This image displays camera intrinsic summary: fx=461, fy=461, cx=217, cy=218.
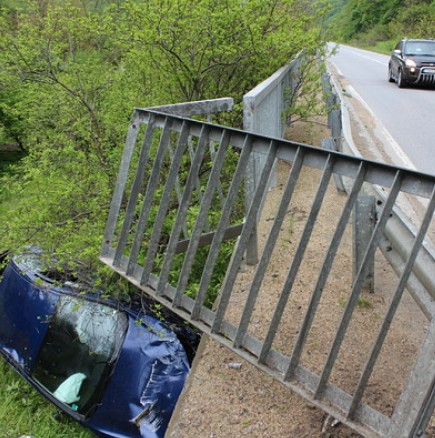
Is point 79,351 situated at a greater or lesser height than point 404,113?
lesser

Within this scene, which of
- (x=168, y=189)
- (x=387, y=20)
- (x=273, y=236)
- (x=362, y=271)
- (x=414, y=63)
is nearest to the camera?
(x=362, y=271)

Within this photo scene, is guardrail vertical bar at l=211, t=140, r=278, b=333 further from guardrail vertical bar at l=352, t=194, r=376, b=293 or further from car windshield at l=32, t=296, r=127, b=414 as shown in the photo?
car windshield at l=32, t=296, r=127, b=414

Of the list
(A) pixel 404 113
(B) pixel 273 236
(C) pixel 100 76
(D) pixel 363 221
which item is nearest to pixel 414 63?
(A) pixel 404 113

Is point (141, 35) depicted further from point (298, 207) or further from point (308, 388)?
point (308, 388)

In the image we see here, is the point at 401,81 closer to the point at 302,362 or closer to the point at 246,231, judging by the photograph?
the point at 302,362

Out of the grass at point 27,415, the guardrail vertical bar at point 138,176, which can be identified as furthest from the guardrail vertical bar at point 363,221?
the grass at point 27,415

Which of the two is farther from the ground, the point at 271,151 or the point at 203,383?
the point at 271,151

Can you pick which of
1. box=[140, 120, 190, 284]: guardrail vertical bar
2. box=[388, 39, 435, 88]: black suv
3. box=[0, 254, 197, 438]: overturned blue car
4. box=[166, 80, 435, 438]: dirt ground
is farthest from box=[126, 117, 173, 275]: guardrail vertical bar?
box=[388, 39, 435, 88]: black suv

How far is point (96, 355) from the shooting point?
5.10m

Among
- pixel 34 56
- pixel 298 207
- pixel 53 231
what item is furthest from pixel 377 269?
pixel 34 56

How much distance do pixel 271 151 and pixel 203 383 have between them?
1841mm

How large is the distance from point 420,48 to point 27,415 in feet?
57.1

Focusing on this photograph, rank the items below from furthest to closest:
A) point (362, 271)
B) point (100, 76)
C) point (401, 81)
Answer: point (401, 81) < point (100, 76) < point (362, 271)

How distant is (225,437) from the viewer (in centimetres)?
298
